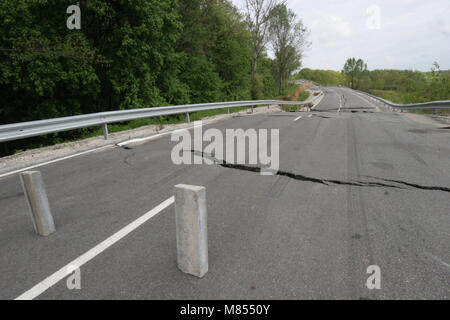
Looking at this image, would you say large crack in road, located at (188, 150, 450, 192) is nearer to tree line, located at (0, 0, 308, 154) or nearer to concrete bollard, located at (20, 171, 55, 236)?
concrete bollard, located at (20, 171, 55, 236)

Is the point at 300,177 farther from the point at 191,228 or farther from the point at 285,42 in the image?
the point at 285,42

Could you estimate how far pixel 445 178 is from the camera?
4488 mm

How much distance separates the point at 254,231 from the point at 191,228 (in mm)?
1017

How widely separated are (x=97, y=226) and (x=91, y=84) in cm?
1266

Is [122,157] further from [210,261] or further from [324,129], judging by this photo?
[324,129]

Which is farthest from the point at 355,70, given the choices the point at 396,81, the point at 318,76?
the point at 396,81

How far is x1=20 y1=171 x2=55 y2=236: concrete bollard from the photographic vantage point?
2836 millimetres

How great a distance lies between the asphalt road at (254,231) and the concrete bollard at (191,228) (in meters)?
0.12

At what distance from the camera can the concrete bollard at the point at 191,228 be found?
7.09ft
